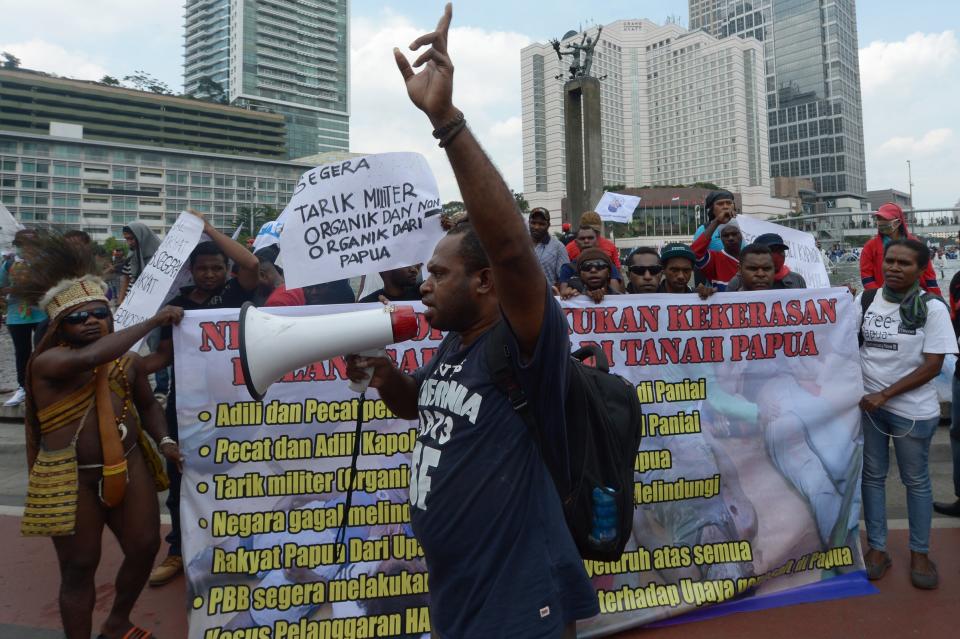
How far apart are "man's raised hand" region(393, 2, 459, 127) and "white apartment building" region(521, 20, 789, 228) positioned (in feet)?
347

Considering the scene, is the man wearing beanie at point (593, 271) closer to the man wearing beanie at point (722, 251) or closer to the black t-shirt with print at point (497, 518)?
the man wearing beanie at point (722, 251)

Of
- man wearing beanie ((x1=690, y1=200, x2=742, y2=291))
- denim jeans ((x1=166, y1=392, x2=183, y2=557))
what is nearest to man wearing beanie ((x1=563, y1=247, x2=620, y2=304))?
man wearing beanie ((x1=690, y1=200, x2=742, y2=291))

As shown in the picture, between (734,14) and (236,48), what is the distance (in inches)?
4566

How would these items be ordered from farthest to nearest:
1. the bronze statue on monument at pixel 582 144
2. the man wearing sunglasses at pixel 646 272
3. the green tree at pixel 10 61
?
the green tree at pixel 10 61 < the bronze statue on monument at pixel 582 144 < the man wearing sunglasses at pixel 646 272

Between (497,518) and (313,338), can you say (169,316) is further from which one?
(497,518)

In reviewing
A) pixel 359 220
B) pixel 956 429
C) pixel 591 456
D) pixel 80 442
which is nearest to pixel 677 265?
pixel 359 220

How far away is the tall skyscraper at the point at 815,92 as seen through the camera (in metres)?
124

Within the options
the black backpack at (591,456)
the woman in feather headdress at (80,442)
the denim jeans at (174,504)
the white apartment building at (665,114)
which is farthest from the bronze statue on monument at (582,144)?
the white apartment building at (665,114)

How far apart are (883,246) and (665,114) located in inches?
5578

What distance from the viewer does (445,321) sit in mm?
1554

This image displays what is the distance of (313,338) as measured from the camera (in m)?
1.58

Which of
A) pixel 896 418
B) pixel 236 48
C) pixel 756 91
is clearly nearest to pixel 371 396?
pixel 896 418

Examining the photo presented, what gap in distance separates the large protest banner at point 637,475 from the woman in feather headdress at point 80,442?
23 centimetres

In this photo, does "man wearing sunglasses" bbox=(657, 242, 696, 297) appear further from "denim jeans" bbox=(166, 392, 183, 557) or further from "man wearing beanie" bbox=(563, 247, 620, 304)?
"denim jeans" bbox=(166, 392, 183, 557)
